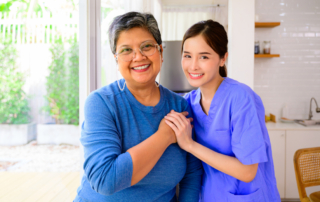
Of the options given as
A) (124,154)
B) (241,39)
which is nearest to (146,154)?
(124,154)

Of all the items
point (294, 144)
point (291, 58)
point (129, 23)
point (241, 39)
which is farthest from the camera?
point (291, 58)

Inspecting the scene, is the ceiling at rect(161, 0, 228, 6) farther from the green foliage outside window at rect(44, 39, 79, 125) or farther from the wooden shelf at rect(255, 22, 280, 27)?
the green foliage outside window at rect(44, 39, 79, 125)

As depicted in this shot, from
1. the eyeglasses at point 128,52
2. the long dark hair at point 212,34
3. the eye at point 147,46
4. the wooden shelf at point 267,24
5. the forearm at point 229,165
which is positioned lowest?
the forearm at point 229,165

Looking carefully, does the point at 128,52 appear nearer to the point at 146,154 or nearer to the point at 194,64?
the point at 194,64

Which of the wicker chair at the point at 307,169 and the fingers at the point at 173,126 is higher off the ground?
the fingers at the point at 173,126

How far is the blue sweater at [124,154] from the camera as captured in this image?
83cm

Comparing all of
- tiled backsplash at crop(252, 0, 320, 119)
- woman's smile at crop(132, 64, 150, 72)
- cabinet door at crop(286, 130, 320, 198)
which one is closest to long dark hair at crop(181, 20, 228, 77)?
woman's smile at crop(132, 64, 150, 72)

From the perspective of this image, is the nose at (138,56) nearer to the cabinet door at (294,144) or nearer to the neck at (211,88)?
the neck at (211,88)

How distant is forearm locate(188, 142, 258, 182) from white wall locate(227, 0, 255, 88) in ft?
5.74

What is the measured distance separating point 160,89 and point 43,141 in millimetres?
686

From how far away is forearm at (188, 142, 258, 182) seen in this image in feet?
3.36

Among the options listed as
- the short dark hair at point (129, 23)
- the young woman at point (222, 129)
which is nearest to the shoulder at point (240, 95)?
the young woman at point (222, 129)

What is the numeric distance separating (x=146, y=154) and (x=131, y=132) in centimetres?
14

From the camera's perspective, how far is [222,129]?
110cm
